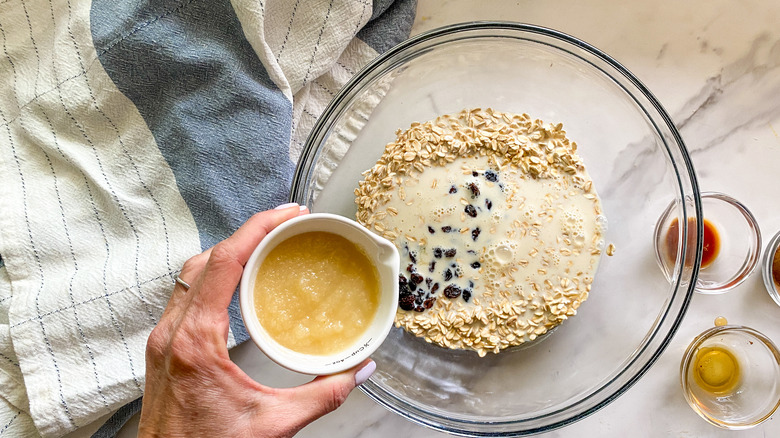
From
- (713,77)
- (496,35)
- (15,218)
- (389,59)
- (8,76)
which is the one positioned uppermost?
(713,77)

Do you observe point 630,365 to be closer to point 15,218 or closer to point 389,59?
point 389,59

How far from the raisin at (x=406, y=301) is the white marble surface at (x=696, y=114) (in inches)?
10.1

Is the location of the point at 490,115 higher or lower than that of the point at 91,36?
higher

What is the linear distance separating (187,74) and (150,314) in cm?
47

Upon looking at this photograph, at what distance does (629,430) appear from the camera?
1312 mm

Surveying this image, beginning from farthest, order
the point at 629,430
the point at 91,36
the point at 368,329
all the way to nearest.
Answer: the point at 629,430, the point at 91,36, the point at 368,329

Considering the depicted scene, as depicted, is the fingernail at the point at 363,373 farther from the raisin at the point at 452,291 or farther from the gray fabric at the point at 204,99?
the gray fabric at the point at 204,99

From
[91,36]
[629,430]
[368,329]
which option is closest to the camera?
[368,329]

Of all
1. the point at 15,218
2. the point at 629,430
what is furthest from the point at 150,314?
the point at 629,430

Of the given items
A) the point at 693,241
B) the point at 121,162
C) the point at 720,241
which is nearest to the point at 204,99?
the point at 121,162

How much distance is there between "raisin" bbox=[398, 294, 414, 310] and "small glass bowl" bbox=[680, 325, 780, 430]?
581 mm

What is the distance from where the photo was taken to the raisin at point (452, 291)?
3.85 feet

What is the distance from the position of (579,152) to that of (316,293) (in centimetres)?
62

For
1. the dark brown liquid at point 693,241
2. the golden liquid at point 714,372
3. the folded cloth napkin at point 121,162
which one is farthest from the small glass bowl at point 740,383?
the folded cloth napkin at point 121,162
